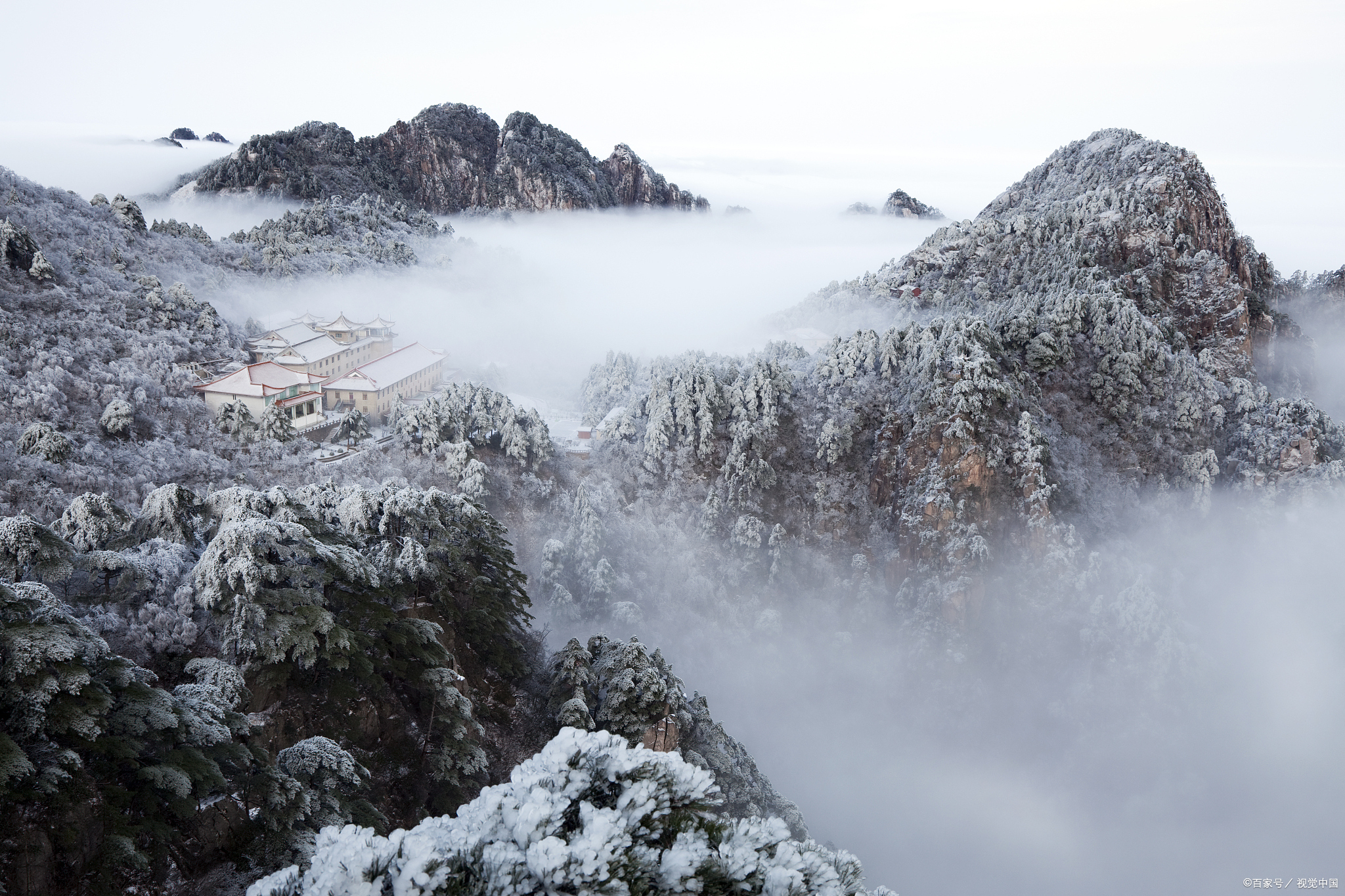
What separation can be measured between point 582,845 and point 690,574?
3585 centimetres

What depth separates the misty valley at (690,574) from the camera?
33.9ft

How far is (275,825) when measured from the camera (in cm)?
1121

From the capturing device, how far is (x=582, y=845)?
6496mm

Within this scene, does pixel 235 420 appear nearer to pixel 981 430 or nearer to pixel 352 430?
pixel 352 430

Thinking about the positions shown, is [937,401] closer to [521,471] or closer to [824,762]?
[824,762]

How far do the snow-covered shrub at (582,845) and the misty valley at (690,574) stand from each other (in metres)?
0.04

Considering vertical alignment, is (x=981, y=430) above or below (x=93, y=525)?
above

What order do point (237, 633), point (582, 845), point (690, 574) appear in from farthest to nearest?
1. point (690, 574)
2. point (237, 633)
3. point (582, 845)

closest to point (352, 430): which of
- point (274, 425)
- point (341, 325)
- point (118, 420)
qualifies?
point (274, 425)

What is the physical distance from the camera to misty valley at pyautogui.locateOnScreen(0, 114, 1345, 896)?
10328mm

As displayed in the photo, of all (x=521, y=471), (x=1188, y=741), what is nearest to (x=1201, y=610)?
(x=1188, y=741)

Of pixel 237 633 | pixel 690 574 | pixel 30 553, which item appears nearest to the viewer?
pixel 30 553

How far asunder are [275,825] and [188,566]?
9772 mm

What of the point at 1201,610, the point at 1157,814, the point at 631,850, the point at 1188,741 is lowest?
the point at 1157,814
